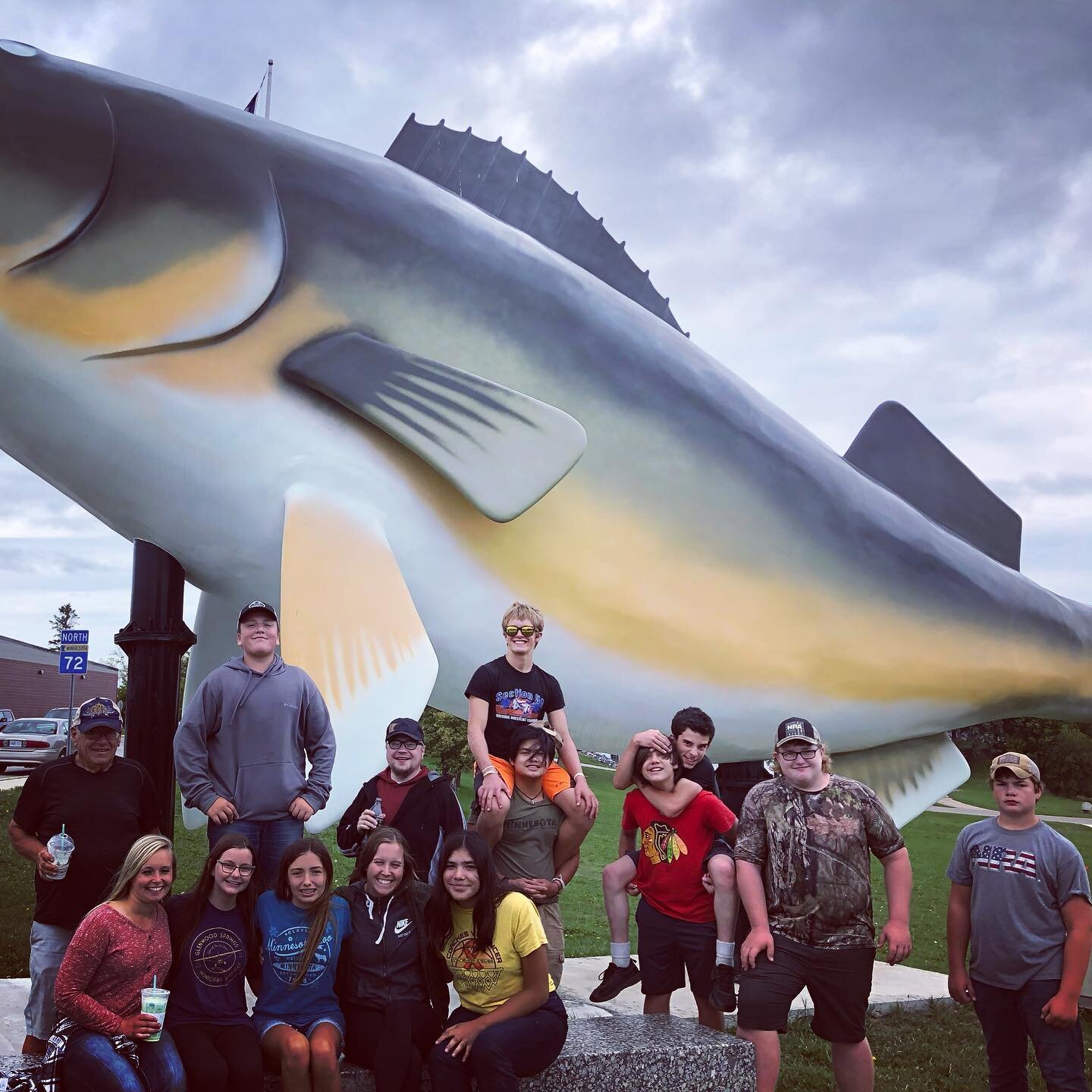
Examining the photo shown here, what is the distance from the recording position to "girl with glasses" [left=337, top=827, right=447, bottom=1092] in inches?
139

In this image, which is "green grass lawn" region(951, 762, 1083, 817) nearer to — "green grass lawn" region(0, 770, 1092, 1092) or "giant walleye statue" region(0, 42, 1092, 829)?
"green grass lawn" region(0, 770, 1092, 1092)

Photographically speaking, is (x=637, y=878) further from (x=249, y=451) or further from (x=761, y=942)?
(x=249, y=451)

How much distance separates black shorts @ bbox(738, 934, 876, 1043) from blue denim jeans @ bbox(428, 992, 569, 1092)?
71cm

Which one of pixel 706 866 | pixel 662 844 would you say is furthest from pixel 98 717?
pixel 706 866

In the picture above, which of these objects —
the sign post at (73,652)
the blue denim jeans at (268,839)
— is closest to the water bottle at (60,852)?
the blue denim jeans at (268,839)

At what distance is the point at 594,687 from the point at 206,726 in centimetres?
210

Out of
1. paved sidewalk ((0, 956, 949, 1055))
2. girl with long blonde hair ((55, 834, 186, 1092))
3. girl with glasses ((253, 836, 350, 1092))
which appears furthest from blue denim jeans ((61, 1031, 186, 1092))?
paved sidewalk ((0, 956, 949, 1055))

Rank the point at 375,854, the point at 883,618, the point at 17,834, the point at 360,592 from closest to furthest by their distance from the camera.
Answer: the point at 375,854
the point at 17,834
the point at 360,592
the point at 883,618

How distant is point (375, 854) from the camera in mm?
3648

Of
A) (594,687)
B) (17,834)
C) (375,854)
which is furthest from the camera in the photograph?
(594,687)

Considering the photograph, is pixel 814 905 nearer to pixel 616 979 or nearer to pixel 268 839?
pixel 616 979

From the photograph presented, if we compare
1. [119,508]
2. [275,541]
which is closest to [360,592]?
[275,541]

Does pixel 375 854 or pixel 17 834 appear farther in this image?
pixel 17 834

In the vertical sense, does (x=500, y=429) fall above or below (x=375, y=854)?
above
